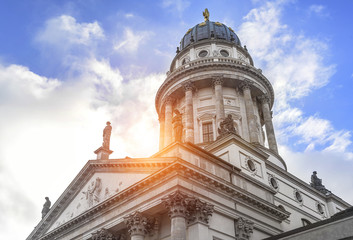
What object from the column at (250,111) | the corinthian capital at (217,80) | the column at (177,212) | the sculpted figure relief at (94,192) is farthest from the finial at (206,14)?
the column at (177,212)

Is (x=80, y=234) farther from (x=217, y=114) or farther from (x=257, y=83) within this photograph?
(x=257, y=83)

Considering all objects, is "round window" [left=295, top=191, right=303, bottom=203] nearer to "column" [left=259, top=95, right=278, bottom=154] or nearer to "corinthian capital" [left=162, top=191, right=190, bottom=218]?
"column" [left=259, top=95, right=278, bottom=154]

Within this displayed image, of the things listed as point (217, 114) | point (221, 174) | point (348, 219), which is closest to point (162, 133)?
point (217, 114)

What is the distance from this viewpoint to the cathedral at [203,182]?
63.8 ft

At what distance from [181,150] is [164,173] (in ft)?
7.62

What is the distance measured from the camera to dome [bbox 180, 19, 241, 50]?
4228 centimetres

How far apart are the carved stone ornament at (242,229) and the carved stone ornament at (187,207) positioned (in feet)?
8.77

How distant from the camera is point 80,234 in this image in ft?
83.3

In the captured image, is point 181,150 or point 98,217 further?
point 98,217

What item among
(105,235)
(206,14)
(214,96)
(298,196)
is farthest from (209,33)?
(105,235)

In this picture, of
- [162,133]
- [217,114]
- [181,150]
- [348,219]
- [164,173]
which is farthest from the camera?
[162,133]

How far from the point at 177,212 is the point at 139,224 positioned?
11.4 ft

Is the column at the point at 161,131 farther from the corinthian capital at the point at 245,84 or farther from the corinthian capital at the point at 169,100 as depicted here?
the corinthian capital at the point at 245,84

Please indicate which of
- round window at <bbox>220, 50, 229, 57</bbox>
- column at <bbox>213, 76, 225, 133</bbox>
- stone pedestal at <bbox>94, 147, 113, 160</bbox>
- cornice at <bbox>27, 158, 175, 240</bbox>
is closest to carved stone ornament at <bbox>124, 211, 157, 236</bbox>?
cornice at <bbox>27, 158, 175, 240</bbox>
